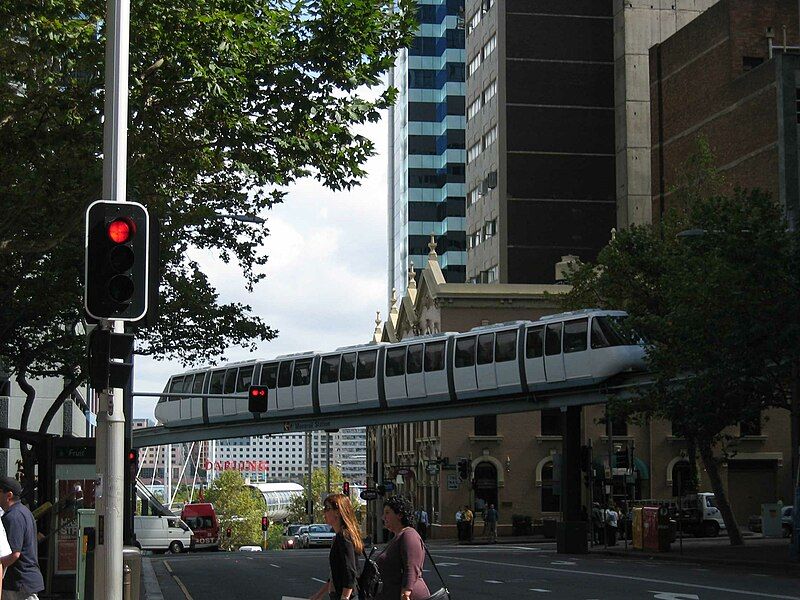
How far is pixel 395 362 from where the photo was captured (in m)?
49.7

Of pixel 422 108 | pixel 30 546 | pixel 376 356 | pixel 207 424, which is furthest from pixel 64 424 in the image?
pixel 422 108

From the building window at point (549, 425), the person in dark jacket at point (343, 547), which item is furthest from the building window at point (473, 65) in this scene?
the person in dark jacket at point (343, 547)

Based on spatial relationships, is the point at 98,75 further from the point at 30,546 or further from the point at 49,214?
the point at 30,546

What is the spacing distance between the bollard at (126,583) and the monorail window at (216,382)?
4180 centimetres

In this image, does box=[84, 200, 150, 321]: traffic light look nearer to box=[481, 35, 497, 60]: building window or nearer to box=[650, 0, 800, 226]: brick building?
box=[650, 0, 800, 226]: brick building

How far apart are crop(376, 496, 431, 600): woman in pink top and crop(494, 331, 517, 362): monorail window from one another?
34.0 m

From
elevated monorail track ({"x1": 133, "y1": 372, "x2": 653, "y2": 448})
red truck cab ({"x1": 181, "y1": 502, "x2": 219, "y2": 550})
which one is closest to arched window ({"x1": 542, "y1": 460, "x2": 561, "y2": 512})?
red truck cab ({"x1": 181, "y1": 502, "x2": 219, "y2": 550})

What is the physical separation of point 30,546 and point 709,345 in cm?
2442

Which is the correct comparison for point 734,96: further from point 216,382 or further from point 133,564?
point 133,564

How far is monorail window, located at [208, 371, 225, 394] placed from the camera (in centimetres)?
5788

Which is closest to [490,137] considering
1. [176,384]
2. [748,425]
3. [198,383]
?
[176,384]

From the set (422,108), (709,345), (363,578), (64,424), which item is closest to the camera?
(363,578)

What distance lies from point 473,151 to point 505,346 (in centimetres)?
4779

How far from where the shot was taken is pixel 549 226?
8419 cm
